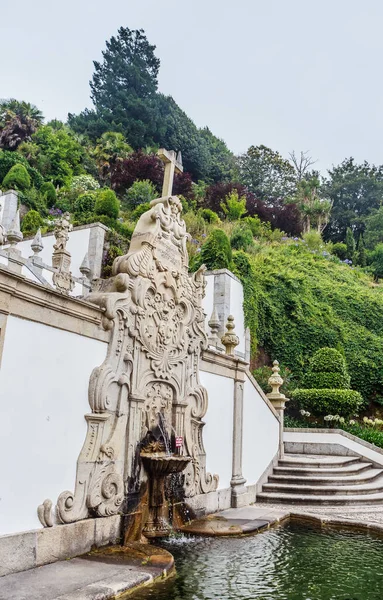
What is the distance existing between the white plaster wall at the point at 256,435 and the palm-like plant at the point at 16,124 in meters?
29.9

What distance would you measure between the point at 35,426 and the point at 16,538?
0.87 m

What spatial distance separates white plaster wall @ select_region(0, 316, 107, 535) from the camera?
3.81 metres

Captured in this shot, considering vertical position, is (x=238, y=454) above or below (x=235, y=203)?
below

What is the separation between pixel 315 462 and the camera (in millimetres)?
9672

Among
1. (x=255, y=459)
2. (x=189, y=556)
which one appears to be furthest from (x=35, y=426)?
(x=255, y=459)

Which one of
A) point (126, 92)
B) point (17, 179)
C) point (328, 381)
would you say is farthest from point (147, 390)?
point (126, 92)

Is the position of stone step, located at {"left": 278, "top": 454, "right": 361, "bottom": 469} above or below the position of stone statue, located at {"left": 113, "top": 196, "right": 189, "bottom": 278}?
below

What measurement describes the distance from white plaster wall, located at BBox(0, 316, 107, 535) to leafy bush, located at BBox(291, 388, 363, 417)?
9.46 m

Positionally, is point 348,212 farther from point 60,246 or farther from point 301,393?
point 60,246

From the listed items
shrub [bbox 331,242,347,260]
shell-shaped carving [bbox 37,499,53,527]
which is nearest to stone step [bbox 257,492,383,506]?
shell-shaped carving [bbox 37,499,53,527]

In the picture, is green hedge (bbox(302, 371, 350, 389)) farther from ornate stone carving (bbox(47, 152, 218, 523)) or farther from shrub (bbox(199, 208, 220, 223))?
shrub (bbox(199, 208, 220, 223))

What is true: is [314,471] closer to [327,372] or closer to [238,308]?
[327,372]

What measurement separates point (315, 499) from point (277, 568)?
4.00 metres

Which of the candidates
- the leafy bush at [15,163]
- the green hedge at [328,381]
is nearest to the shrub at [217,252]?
the green hedge at [328,381]
